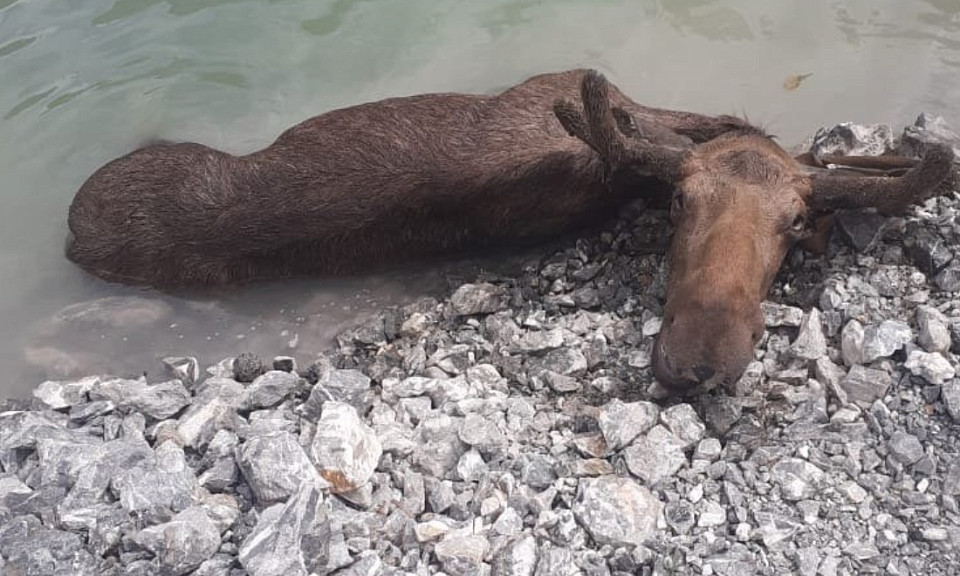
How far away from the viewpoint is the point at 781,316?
17.3 ft

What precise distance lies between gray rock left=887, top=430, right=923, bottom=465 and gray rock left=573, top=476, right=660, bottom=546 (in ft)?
3.43

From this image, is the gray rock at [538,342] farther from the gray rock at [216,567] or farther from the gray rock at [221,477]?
the gray rock at [216,567]

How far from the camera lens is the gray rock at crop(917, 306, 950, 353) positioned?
4.76m

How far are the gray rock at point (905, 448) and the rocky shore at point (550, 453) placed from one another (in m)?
0.01

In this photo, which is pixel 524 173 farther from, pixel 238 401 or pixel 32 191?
pixel 32 191

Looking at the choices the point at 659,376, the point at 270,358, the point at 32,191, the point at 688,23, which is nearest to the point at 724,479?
the point at 659,376

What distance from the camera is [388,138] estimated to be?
638 cm

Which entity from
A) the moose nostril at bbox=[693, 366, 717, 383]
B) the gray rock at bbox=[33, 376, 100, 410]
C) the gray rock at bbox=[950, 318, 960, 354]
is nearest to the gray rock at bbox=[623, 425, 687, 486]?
the moose nostril at bbox=[693, 366, 717, 383]

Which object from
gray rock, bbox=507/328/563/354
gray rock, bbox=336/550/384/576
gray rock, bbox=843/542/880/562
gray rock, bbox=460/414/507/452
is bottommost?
gray rock, bbox=507/328/563/354

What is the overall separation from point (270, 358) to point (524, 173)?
1946 mm

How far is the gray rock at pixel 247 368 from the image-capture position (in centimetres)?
593

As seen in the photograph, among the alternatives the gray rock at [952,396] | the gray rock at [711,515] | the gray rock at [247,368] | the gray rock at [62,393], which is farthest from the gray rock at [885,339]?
the gray rock at [62,393]

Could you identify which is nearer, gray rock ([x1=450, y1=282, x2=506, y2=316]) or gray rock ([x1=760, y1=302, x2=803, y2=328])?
gray rock ([x1=760, y1=302, x2=803, y2=328])

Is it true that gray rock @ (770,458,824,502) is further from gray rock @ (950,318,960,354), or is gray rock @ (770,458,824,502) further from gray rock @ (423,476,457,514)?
gray rock @ (423,476,457,514)
